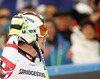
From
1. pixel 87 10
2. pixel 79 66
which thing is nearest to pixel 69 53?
pixel 79 66

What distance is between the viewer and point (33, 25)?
6.95 ft

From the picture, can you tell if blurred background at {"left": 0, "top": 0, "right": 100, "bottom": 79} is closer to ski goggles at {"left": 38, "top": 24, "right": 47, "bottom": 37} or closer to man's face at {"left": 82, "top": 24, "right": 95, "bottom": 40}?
man's face at {"left": 82, "top": 24, "right": 95, "bottom": 40}

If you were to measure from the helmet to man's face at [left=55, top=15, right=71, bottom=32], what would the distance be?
2.33 metres

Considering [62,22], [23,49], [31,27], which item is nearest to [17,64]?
[23,49]

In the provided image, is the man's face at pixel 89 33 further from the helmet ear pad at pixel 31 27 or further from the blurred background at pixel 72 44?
the helmet ear pad at pixel 31 27

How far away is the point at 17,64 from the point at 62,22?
266 centimetres

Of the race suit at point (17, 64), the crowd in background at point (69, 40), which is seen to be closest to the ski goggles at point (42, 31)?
the race suit at point (17, 64)

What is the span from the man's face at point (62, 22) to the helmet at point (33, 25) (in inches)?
91.9

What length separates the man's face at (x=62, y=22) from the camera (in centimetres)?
459

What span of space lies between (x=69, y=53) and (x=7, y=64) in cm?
253

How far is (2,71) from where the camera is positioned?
1.83 metres

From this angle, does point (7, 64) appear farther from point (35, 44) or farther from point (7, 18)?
point (7, 18)

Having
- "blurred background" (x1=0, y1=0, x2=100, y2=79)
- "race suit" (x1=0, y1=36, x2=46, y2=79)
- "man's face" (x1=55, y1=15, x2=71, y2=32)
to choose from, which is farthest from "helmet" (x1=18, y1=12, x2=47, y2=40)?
"man's face" (x1=55, y1=15, x2=71, y2=32)

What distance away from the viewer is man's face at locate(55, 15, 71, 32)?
4.59 meters
